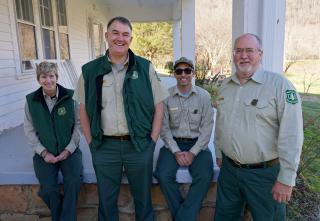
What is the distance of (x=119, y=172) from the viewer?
7.52 feet

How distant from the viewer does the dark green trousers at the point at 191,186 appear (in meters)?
2.38

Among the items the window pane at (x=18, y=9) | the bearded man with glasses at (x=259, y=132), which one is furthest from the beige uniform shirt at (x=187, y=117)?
the window pane at (x=18, y=9)

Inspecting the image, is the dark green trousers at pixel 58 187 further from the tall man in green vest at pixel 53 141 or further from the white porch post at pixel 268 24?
the white porch post at pixel 268 24

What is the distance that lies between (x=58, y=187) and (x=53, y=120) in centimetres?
53

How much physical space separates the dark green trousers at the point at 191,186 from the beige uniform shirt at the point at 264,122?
16.9 inches

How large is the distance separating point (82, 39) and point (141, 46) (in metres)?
16.1

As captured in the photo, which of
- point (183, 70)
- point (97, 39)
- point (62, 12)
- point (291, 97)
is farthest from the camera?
point (97, 39)

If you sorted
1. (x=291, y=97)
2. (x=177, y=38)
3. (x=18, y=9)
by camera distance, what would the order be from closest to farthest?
(x=291, y=97) → (x=18, y=9) → (x=177, y=38)

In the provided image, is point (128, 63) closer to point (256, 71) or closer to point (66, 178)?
point (256, 71)


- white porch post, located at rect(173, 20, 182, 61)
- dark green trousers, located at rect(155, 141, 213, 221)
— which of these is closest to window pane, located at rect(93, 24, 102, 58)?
white porch post, located at rect(173, 20, 182, 61)

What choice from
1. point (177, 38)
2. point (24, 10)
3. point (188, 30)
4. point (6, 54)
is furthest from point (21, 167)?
point (177, 38)

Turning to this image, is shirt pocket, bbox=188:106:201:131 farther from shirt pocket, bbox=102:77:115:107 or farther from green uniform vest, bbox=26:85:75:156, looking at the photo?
green uniform vest, bbox=26:85:75:156

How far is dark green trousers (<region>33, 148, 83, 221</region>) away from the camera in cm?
240

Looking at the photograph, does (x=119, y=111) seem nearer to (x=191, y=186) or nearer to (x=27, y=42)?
(x=191, y=186)
